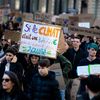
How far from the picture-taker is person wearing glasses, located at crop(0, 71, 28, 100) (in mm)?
6332

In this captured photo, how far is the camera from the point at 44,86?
7941 mm

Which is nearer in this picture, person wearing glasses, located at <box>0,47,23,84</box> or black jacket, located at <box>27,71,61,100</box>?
black jacket, located at <box>27,71,61,100</box>

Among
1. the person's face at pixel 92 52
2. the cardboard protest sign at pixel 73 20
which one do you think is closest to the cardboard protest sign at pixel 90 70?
the person's face at pixel 92 52

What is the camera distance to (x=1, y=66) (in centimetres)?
885

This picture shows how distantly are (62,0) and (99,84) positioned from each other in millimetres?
47240

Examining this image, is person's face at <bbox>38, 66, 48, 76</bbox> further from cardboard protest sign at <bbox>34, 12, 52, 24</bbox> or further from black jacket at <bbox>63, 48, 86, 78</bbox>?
cardboard protest sign at <bbox>34, 12, 52, 24</bbox>

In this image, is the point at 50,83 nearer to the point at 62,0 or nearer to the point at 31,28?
the point at 31,28

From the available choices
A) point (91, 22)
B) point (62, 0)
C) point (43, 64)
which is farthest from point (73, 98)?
point (62, 0)

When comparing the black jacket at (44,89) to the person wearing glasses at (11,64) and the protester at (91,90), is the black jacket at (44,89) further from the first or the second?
the protester at (91,90)

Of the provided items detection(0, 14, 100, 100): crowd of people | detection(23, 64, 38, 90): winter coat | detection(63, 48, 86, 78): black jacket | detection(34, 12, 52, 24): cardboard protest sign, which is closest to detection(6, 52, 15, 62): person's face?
detection(0, 14, 100, 100): crowd of people

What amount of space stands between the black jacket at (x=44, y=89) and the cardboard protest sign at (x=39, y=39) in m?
1.88

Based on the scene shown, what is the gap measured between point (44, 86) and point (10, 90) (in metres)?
1.64

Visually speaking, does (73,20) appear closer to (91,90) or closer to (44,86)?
(44,86)

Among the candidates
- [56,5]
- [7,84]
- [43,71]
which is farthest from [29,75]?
[56,5]
